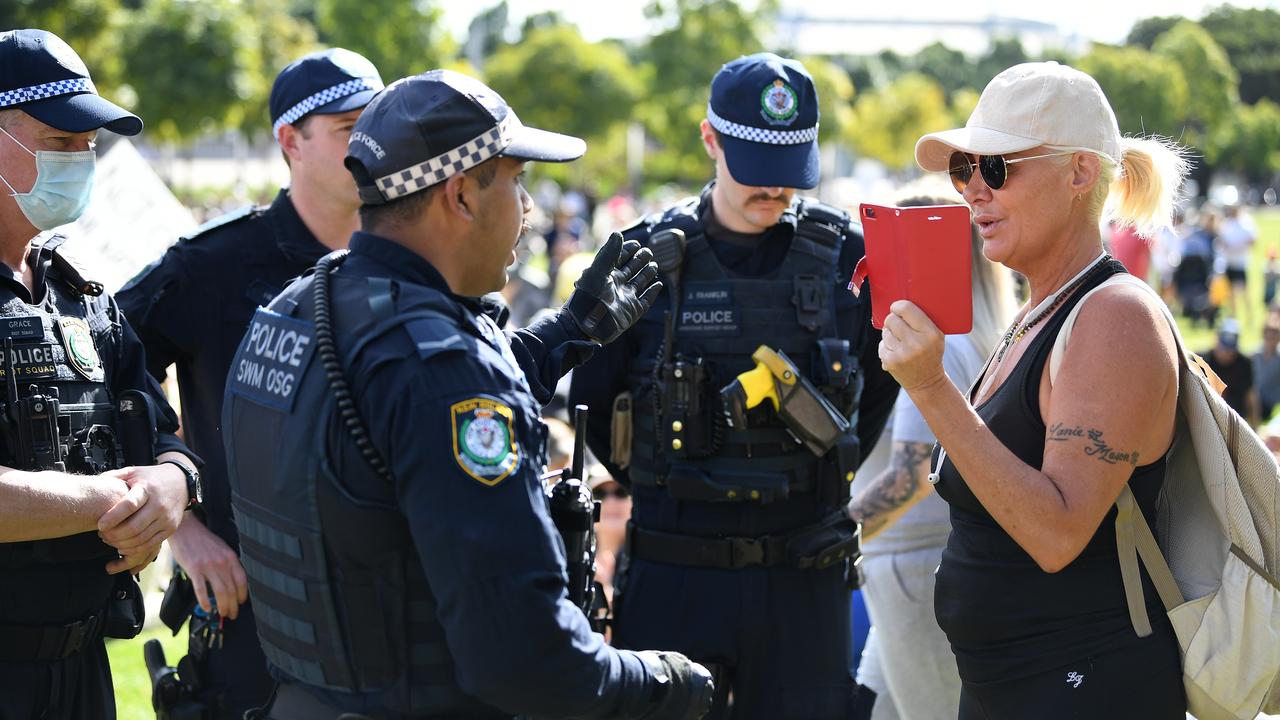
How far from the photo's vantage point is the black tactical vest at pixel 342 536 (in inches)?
91.2

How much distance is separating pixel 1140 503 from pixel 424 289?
5.70 feet

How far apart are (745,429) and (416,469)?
2030mm

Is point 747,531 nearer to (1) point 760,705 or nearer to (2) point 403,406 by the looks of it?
(1) point 760,705

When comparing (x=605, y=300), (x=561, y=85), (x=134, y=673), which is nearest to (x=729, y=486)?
(x=605, y=300)

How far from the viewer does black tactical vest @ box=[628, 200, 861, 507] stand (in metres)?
4.08

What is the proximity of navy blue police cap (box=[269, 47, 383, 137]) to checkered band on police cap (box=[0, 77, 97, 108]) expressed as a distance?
773 mm

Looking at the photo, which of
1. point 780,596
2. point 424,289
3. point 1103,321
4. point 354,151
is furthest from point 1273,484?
point 354,151

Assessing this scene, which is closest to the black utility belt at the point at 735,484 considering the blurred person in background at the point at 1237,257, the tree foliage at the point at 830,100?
the blurred person in background at the point at 1237,257

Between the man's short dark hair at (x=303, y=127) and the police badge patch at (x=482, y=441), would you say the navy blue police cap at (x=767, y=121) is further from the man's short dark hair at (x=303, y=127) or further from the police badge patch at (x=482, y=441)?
the police badge patch at (x=482, y=441)

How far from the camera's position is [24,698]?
10.2ft

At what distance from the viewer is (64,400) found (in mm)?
3205

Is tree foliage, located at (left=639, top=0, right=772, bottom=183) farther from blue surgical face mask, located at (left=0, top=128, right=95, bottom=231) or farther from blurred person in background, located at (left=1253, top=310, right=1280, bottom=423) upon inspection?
blue surgical face mask, located at (left=0, top=128, right=95, bottom=231)

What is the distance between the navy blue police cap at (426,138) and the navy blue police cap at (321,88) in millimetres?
1618

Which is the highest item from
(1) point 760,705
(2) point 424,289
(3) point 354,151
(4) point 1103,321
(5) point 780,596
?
(3) point 354,151
